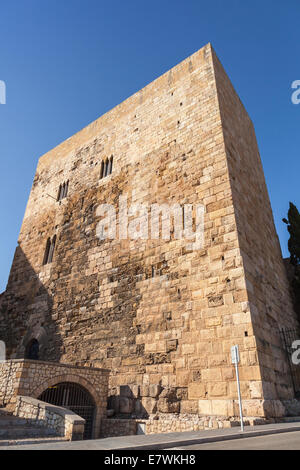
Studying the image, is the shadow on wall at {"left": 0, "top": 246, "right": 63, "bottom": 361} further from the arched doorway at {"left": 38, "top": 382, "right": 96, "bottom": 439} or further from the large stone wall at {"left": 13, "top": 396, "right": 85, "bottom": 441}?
the large stone wall at {"left": 13, "top": 396, "right": 85, "bottom": 441}

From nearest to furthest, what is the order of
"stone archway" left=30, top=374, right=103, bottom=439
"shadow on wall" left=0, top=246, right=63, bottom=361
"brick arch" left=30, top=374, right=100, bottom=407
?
"brick arch" left=30, top=374, right=100, bottom=407 < "stone archway" left=30, top=374, right=103, bottom=439 < "shadow on wall" left=0, top=246, right=63, bottom=361

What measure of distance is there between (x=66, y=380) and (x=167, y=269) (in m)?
3.62

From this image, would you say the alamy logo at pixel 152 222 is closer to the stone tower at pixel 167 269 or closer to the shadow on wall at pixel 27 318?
the stone tower at pixel 167 269

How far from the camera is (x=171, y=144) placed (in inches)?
415

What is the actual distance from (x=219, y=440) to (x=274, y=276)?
246 inches

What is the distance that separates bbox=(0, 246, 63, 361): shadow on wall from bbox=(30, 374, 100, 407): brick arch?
288 cm

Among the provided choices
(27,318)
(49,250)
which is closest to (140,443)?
(27,318)

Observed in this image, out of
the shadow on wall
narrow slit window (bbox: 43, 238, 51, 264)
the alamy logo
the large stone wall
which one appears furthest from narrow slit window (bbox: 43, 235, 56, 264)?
the large stone wall

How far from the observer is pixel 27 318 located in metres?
12.0

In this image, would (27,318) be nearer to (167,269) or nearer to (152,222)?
(152,222)

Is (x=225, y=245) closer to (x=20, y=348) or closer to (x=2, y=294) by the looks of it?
(x=20, y=348)

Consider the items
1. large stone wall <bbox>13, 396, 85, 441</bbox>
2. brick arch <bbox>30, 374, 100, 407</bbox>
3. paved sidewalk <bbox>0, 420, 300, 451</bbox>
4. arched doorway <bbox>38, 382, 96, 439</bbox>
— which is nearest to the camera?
paved sidewalk <bbox>0, 420, 300, 451</bbox>

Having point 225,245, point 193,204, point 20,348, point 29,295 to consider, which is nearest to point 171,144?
point 193,204

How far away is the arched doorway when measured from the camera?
7.31 metres
